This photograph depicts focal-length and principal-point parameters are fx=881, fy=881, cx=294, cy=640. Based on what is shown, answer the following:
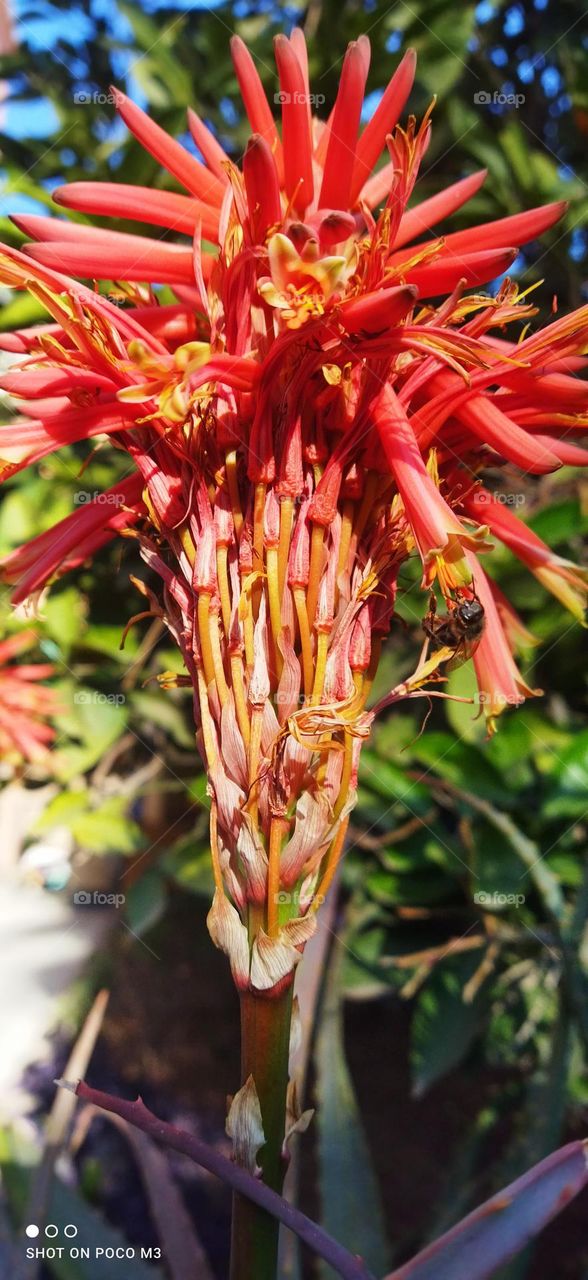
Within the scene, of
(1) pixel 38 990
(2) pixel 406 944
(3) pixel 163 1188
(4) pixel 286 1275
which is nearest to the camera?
(3) pixel 163 1188

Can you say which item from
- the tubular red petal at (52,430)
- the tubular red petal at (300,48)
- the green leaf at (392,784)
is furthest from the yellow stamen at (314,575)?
the green leaf at (392,784)

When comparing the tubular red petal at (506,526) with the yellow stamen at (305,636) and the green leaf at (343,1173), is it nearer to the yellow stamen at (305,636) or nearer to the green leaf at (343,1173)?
the yellow stamen at (305,636)

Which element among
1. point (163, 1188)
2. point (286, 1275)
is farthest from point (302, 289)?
point (286, 1275)

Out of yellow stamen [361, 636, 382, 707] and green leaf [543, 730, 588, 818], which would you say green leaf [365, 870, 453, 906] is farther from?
yellow stamen [361, 636, 382, 707]

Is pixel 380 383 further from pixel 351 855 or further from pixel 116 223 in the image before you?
pixel 351 855

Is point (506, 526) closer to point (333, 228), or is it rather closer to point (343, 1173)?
point (333, 228)
